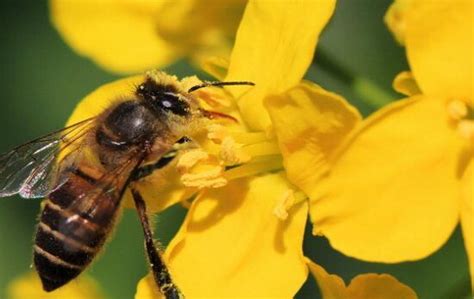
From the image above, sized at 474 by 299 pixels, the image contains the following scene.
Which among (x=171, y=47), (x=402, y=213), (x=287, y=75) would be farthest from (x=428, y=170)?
(x=171, y=47)

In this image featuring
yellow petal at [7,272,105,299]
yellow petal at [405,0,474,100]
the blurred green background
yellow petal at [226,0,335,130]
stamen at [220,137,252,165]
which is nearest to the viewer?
yellow petal at [405,0,474,100]

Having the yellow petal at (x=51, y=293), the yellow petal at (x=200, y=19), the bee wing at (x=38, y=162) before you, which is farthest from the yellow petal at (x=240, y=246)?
the yellow petal at (x=51, y=293)

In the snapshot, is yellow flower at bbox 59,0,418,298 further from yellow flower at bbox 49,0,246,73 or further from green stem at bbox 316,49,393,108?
yellow flower at bbox 49,0,246,73

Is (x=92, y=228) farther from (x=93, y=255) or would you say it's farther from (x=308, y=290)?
(x=308, y=290)

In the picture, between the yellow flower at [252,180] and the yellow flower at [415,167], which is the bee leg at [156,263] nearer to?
the yellow flower at [252,180]

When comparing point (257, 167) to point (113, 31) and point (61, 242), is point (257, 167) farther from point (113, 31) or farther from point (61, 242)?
point (113, 31)

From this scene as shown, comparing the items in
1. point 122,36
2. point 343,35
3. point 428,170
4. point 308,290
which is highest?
point 428,170

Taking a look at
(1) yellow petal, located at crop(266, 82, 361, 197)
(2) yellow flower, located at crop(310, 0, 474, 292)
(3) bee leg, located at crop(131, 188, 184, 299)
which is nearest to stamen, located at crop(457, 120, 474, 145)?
(2) yellow flower, located at crop(310, 0, 474, 292)
